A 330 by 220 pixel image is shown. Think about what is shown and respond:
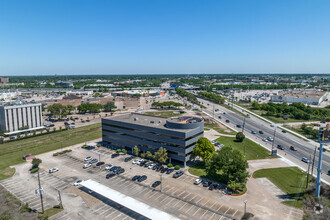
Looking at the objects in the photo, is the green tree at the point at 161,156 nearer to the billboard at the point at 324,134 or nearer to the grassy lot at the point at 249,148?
the grassy lot at the point at 249,148

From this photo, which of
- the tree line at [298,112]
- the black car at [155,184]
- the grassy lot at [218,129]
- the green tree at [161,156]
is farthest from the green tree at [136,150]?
the tree line at [298,112]

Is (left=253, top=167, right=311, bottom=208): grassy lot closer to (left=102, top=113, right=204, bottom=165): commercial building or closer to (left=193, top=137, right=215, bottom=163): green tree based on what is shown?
(left=193, top=137, right=215, bottom=163): green tree

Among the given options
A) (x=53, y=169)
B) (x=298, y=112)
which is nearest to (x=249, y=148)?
(x=53, y=169)

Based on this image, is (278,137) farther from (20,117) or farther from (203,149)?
(20,117)

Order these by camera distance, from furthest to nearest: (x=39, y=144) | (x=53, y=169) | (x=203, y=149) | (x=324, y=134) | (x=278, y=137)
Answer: (x=278, y=137) → (x=39, y=144) → (x=203, y=149) → (x=53, y=169) → (x=324, y=134)

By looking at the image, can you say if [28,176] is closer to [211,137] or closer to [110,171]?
[110,171]

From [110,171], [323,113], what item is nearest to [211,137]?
[110,171]
